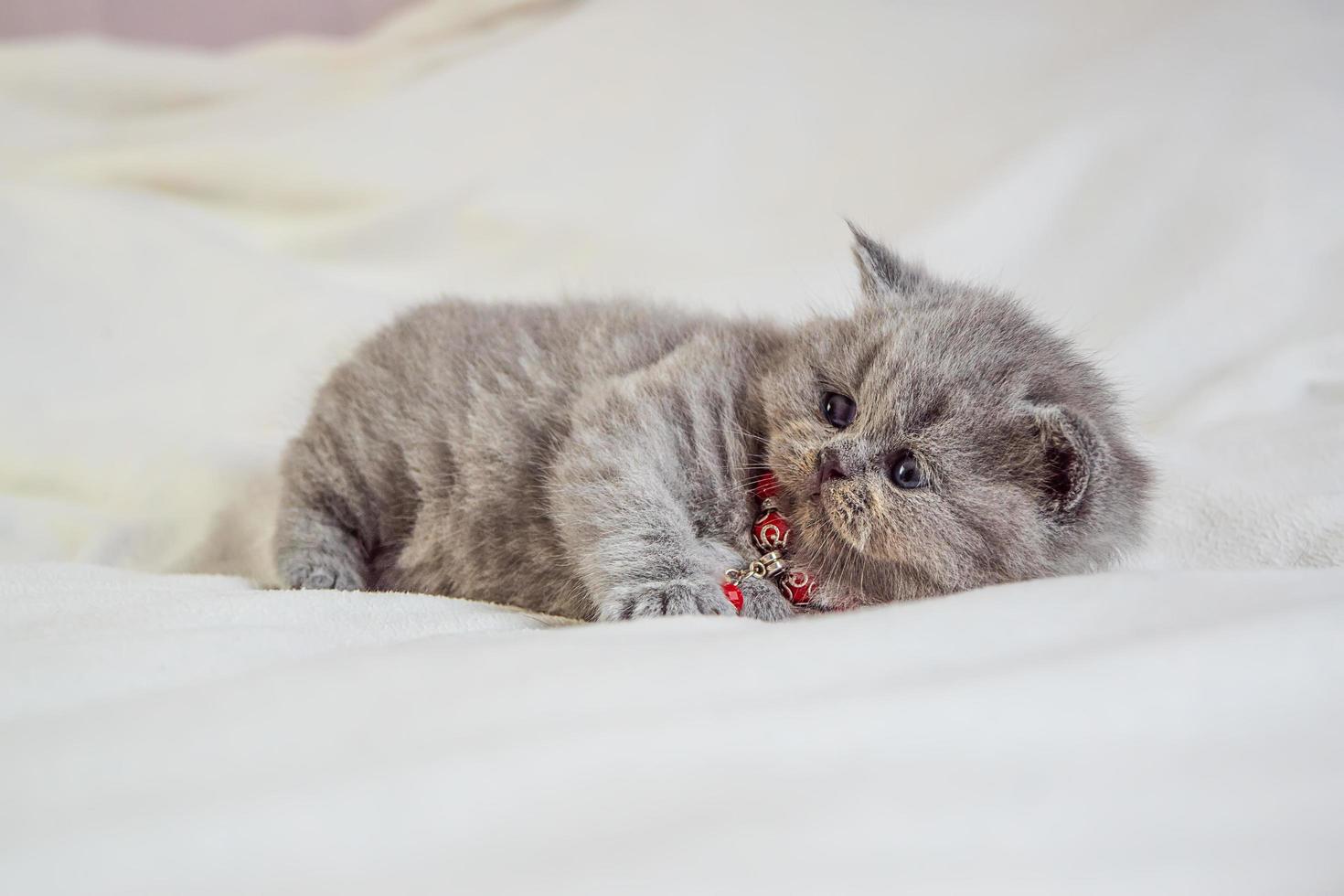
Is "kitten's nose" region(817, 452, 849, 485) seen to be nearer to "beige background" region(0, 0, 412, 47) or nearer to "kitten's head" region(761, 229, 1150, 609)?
"kitten's head" region(761, 229, 1150, 609)

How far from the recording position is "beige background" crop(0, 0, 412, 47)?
418cm

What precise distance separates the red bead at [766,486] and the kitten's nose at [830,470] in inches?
4.5

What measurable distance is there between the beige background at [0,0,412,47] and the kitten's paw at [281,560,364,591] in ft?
11.0

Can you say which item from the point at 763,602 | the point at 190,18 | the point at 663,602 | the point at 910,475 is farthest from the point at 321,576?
the point at 190,18

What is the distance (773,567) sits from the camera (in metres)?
1.60

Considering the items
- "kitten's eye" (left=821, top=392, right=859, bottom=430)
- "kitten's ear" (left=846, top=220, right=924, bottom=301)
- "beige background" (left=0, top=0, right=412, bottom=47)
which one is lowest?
"kitten's eye" (left=821, top=392, right=859, bottom=430)

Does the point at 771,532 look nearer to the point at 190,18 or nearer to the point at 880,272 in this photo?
the point at 880,272

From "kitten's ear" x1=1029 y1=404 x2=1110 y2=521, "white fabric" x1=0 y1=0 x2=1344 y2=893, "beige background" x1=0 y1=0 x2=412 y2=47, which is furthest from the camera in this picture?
"beige background" x1=0 y1=0 x2=412 y2=47

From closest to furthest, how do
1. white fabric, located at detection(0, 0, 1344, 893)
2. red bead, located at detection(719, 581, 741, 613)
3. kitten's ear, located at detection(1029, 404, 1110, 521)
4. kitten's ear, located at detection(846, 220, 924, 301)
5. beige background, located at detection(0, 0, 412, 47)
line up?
white fabric, located at detection(0, 0, 1344, 893) → kitten's ear, located at detection(1029, 404, 1110, 521) → red bead, located at detection(719, 581, 741, 613) → kitten's ear, located at detection(846, 220, 924, 301) → beige background, located at detection(0, 0, 412, 47)

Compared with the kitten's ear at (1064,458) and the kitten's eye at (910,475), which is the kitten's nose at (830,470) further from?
the kitten's ear at (1064,458)

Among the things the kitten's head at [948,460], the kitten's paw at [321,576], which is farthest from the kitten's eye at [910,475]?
the kitten's paw at [321,576]

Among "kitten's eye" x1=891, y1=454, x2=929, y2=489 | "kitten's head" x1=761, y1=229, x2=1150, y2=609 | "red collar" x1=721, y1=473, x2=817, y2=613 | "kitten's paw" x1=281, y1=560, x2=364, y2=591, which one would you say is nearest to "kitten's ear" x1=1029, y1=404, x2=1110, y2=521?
"kitten's head" x1=761, y1=229, x2=1150, y2=609

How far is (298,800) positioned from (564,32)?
3.15 metres

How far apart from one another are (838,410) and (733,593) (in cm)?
33
